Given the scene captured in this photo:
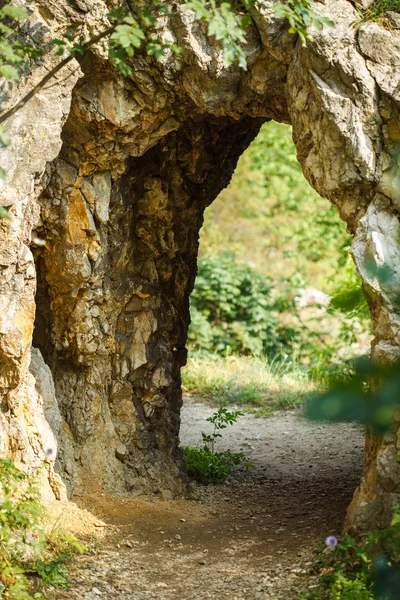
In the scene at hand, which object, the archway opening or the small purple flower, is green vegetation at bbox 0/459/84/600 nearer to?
the small purple flower

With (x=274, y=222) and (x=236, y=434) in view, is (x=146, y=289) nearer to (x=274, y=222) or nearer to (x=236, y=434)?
(x=236, y=434)

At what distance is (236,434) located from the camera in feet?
27.7

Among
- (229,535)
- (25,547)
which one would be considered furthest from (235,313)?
(25,547)

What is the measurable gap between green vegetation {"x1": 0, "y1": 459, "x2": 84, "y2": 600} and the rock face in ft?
1.17

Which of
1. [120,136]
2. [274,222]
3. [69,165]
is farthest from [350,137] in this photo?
[274,222]

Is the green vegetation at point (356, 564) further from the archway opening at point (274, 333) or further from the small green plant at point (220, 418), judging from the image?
the small green plant at point (220, 418)

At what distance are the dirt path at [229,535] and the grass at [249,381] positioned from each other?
8.40ft

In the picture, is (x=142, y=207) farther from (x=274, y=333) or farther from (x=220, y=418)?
(x=274, y=333)

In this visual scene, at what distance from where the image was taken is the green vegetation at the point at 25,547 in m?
3.57

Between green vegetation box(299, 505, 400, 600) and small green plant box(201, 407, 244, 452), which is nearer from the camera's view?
green vegetation box(299, 505, 400, 600)

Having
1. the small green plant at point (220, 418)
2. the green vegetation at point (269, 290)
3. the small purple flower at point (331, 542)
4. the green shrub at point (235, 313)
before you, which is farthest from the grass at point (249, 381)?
the small purple flower at point (331, 542)

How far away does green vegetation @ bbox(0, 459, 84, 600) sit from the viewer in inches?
141

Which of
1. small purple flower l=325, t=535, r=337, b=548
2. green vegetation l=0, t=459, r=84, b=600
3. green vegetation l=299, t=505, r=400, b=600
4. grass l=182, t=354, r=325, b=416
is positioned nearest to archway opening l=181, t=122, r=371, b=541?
grass l=182, t=354, r=325, b=416

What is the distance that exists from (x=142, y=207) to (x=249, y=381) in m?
5.73
